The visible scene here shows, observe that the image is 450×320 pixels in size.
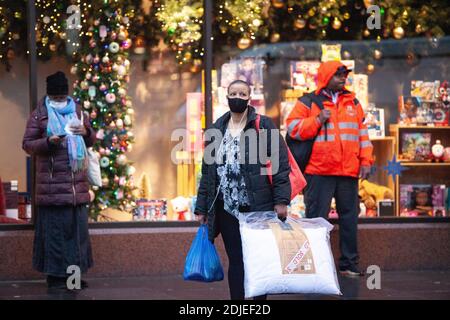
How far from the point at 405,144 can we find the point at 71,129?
12.4ft

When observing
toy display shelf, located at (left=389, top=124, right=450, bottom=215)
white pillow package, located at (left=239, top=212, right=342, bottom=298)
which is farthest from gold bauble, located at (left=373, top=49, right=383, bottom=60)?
white pillow package, located at (left=239, top=212, right=342, bottom=298)

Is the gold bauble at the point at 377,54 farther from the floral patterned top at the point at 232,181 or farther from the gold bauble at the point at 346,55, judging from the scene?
the floral patterned top at the point at 232,181

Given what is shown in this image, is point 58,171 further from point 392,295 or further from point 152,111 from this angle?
point 392,295

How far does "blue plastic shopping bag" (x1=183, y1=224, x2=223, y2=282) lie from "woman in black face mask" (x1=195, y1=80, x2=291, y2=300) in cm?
7

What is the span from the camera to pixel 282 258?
8.43 metres

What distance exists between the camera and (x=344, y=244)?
11133 mm

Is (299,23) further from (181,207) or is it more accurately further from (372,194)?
(181,207)

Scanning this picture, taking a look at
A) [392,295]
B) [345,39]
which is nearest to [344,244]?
[392,295]

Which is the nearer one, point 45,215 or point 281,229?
point 281,229

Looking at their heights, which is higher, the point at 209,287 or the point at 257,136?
the point at 257,136

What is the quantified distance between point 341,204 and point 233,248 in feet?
8.56

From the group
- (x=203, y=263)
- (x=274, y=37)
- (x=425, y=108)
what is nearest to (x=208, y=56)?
(x=274, y=37)

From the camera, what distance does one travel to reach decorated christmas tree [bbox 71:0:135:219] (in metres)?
11.6

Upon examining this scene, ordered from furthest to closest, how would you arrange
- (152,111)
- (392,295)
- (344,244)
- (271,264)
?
(152,111) < (344,244) < (392,295) < (271,264)
